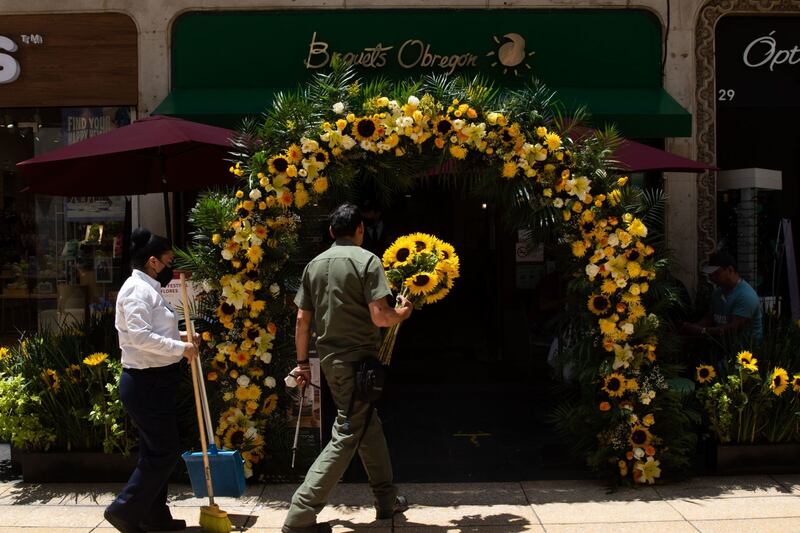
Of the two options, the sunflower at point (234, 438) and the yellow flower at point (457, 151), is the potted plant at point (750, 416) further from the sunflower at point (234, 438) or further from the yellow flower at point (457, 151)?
the sunflower at point (234, 438)

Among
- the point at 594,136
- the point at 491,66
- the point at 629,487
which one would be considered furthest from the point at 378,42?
the point at 629,487

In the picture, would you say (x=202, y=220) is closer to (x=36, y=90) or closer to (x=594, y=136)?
(x=594, y=136)

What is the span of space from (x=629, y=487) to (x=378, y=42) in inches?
218

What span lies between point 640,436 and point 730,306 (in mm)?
1793

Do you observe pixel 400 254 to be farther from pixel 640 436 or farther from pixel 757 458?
pixel 757 458

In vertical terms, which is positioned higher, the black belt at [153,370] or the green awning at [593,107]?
the green awning at [593,107]

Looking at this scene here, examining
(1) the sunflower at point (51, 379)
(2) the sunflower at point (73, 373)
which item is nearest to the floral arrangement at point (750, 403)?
(2) the sunflower at point (73, 373)

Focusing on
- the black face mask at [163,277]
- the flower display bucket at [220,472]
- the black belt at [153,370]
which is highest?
the black face mask at [163,277]

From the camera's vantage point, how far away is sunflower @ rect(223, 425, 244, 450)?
5.65 m

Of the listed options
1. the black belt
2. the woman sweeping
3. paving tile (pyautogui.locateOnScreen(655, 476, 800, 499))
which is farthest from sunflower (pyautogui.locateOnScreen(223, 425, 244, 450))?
paving tile (pyautogui.locateOnScreen(655, 476, 800, 499))

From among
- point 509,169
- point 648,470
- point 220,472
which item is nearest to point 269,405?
point 220,472

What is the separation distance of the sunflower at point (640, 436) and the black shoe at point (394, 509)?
1706mm

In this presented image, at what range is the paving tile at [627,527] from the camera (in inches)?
192

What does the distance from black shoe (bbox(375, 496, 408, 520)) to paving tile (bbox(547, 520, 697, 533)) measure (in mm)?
958
